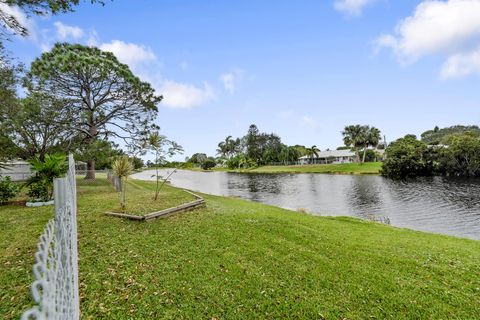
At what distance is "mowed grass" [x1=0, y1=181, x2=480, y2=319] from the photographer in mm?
4191

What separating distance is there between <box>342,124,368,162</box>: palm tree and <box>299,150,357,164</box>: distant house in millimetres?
8398

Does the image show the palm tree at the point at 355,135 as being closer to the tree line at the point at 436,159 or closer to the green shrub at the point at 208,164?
the tree line at the point at 436,159

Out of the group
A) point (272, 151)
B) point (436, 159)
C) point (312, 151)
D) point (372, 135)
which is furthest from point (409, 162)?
point (272, 151)

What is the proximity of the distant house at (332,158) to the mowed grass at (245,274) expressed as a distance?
74189mm

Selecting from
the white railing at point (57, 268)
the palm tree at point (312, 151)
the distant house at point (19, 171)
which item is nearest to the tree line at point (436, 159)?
the palm tree at point (312, 151)

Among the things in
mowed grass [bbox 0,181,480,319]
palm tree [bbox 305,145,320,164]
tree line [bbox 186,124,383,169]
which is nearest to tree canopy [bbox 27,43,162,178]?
mowed grass [bbox 0,181,480,319]

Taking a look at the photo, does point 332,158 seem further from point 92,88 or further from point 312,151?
point 92,88

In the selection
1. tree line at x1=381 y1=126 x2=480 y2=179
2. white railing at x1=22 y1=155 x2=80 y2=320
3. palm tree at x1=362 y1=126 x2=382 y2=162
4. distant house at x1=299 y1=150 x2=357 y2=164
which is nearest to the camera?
white railing at x1=22 y1=155 x2=80 y2=320

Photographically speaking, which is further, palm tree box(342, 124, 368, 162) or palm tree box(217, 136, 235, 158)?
palm tree box(217, 136, 235, 158)

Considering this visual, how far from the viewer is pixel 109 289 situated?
4465 millimetres

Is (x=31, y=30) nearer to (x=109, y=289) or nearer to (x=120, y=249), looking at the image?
(x=120, y=249)

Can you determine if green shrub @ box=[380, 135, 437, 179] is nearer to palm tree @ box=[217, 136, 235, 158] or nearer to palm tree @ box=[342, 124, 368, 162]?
palm tree @ box=[342, 124, 368, 162]

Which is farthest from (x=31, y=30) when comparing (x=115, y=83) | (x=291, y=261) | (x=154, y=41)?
(x=115, y=83)

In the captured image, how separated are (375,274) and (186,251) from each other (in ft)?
14.3
